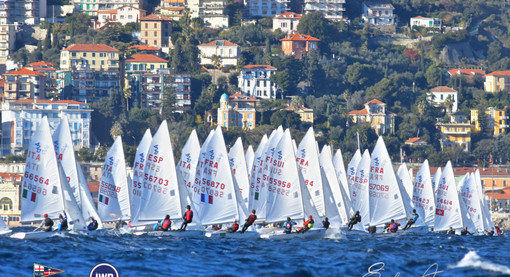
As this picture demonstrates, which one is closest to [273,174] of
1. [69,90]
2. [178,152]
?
[178,152]

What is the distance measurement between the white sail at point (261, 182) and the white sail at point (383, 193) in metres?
8.50

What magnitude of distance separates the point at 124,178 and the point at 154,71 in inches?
5009

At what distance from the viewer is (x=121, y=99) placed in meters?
189

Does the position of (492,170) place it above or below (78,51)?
below

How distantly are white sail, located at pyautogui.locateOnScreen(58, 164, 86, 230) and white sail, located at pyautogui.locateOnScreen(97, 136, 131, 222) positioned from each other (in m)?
4.16

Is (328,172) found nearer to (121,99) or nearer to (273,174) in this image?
(273,174)

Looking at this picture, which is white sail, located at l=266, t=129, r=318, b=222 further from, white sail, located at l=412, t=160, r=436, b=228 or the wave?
white sail, located at l=412, t=160, r=436, b=228

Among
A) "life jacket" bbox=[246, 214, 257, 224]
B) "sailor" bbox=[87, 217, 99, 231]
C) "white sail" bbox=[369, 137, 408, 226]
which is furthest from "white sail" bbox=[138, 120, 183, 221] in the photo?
"white sail" bbox=[369, 137, 408, 226]

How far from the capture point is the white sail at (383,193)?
76250 millimetres

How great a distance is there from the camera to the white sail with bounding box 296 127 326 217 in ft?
228

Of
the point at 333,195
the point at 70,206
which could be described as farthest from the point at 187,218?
the point at 333,195

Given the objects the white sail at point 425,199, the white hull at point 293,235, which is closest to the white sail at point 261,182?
the white hull at point 293,235

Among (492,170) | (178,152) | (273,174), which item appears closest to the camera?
(273,174)

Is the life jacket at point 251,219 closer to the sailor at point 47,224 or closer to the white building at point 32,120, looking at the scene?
the sailor at point 47,224
